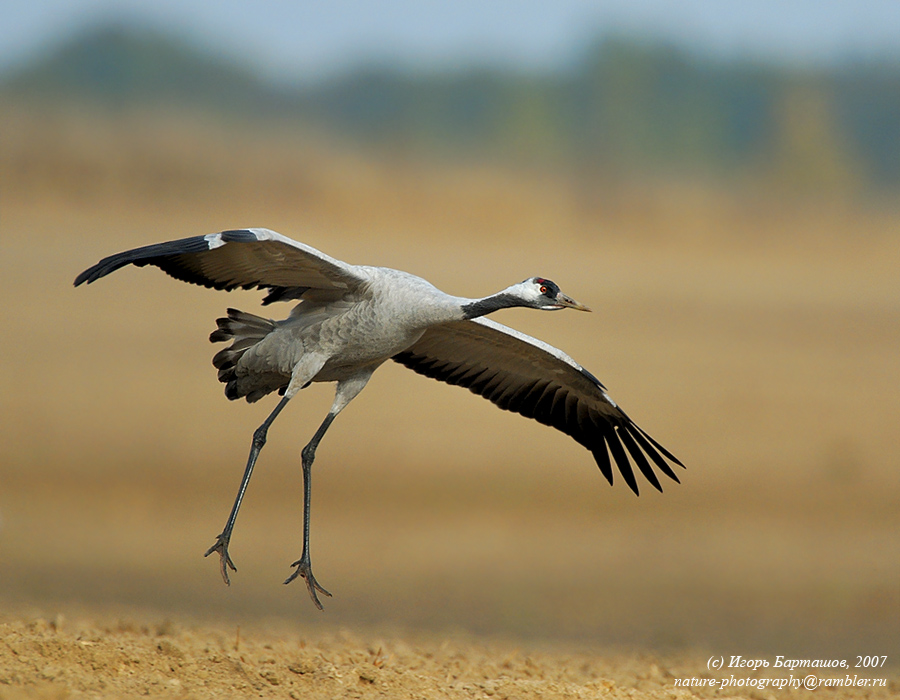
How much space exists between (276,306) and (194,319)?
403 cm

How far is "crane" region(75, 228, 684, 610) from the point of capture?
22.3ft

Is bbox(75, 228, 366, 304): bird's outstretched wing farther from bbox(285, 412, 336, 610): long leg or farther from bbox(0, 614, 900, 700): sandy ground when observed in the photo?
bbox(0, 614, 900, 700): sandy ground

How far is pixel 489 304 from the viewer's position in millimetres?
6852

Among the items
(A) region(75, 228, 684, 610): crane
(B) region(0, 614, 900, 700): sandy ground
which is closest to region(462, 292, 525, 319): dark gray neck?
(A) region(75, 228, 684, 610): crane

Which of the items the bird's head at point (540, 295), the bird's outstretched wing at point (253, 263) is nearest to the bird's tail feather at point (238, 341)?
the bird's outstretched wing at point (253, 263)

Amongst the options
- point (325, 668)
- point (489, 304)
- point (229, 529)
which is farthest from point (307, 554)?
point (489, 304)

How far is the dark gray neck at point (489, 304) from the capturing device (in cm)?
679

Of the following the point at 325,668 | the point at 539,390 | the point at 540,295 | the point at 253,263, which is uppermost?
the point at 540,295

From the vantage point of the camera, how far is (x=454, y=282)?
20500 millimetres

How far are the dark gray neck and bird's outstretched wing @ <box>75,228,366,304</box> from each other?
756mm

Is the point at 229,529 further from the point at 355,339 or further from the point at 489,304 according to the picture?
the point at 489,304

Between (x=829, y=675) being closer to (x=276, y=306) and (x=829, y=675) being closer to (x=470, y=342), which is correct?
(x=470, y=342)

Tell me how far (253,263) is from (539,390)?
2686mm

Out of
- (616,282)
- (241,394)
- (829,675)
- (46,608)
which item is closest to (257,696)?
(241,394)
